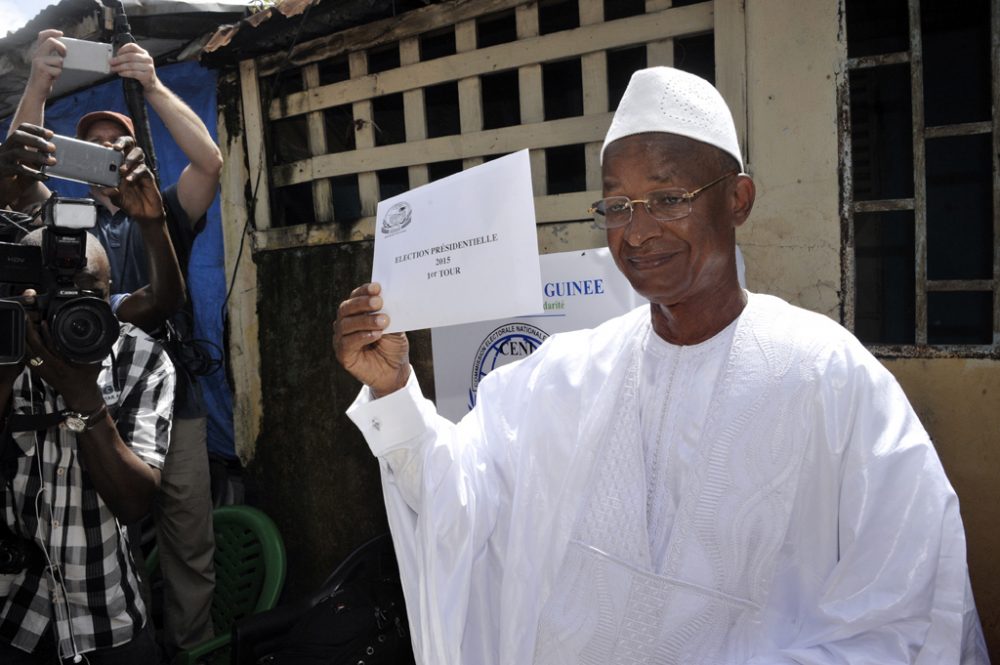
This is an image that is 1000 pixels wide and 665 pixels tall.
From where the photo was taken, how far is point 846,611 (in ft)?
4.33

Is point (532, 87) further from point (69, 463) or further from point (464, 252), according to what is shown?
point (69, 463)

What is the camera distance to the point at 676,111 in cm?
158

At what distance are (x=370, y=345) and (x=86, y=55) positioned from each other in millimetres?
2287

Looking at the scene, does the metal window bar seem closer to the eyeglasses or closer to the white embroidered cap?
the white embroidered cap

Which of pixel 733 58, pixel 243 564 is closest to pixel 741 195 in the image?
pixel 733 58

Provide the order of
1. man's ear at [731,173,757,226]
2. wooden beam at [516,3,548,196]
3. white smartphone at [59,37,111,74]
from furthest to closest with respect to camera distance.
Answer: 1. wooden beam at [516,3,548,196]
2. white smartphone at [59,37,111,74]
3. man's ear at [731,173,757,226]

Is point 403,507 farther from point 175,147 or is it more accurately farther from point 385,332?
point 175,147

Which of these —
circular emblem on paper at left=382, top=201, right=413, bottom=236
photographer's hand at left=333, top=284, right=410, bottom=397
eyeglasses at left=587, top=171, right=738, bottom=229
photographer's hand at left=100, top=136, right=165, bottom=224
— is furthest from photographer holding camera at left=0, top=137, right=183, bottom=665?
eyeglasses at left=587, top=171, right=738, bottom=229

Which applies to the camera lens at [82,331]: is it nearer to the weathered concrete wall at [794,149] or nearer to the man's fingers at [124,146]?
the man's fingers at [124,146]

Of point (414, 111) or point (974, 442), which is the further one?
point (414, 111)

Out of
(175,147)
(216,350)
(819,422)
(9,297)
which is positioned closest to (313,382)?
(216,350)

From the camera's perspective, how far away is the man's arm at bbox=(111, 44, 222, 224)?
10.4 feet

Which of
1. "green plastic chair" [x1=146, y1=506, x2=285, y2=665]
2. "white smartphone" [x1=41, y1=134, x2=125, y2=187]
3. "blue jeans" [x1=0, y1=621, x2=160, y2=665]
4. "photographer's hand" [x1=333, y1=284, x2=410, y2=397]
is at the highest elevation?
"white smartphone" [x1=41, y1=134, x2=125, y2=187]

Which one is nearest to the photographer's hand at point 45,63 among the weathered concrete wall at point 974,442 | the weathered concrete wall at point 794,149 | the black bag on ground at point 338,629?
the black bag on ground at point 338,629
